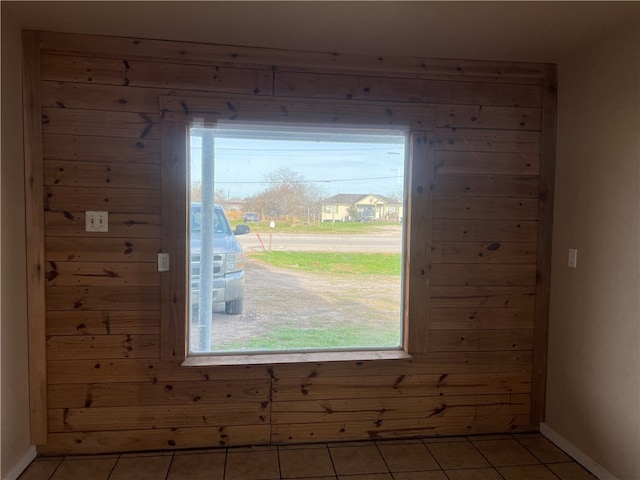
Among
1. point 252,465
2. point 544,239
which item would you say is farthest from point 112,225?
point 544,239

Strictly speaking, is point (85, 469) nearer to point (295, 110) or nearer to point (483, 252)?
point (295, 110)

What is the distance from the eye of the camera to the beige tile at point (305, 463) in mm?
2160

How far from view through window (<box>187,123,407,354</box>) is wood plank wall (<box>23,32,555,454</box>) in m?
0.20

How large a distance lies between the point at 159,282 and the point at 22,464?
112cm

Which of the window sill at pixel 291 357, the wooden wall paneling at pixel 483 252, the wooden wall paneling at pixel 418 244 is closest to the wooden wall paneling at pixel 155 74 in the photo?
the wooden wall paneling at pixel 418 244

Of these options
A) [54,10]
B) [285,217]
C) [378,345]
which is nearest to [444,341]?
[378,345]

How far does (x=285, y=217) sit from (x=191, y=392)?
3.73 feet

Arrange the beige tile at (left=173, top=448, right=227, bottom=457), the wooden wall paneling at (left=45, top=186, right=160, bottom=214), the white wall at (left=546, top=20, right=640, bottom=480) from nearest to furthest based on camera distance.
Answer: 1. the white wall at (left=546, top=20, right=640, bottom=480)
2. the wooden wall paneling at (left=45, top=186, right=160, bottom=214)
3. the beige tile at (left=173, top=448, right=227, bottom=457)

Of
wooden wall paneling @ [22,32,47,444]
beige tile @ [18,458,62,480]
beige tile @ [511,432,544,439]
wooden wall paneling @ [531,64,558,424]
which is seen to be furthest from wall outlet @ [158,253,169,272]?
beige tile @ [511,432,544,439]

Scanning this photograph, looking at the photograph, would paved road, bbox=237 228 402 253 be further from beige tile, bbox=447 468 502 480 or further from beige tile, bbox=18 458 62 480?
beige tile, bbox=18 458 62 480

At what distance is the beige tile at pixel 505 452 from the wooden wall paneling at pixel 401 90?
79.7 inches

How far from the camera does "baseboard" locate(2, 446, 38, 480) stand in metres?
2.04

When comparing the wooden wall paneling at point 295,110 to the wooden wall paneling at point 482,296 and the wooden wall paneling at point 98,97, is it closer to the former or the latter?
the wooden wall paneling at point 98,97

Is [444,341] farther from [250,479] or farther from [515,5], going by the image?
[515,5]
